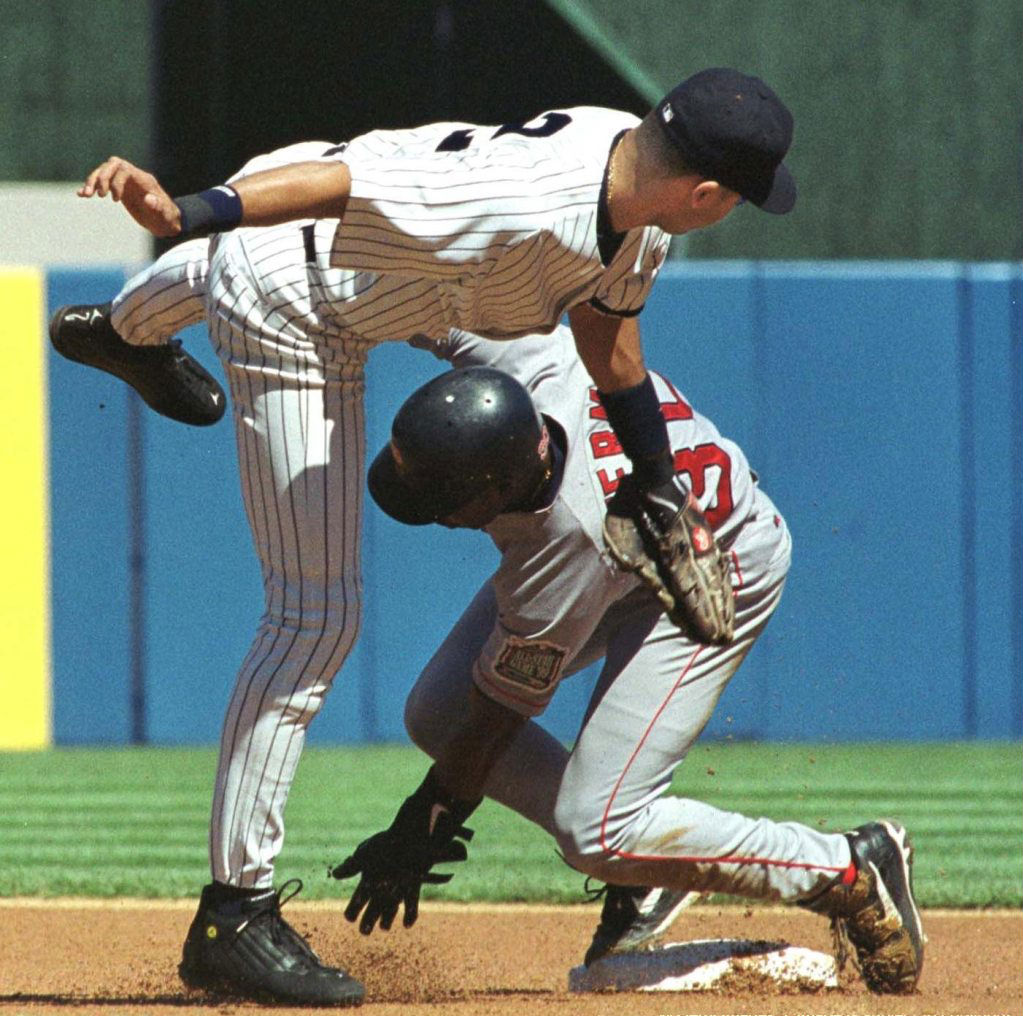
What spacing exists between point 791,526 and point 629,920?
4583 millimetres

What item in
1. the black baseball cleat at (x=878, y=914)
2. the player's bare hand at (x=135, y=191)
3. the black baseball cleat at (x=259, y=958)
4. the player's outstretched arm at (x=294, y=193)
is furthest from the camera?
the black baseball cleat at (x=878, y=914)

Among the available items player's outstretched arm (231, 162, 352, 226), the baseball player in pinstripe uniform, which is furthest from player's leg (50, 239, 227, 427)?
player's outstretched arm (231, 162, 352, 226)

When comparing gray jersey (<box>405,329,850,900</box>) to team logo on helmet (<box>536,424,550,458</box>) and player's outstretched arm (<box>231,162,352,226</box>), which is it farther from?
player's outstretched arm (<box>231,162,352,226</box>)

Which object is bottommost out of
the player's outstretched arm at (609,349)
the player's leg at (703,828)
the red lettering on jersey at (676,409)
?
the player's leg at (703,828)

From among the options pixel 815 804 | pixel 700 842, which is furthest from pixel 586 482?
pixel 815 804

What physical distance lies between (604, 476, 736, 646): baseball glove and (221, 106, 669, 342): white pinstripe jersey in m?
0.37

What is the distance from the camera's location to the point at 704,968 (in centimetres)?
395

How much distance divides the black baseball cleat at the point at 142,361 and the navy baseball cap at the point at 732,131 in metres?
1.50

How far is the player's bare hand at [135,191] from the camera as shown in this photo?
→ 9.66 ft

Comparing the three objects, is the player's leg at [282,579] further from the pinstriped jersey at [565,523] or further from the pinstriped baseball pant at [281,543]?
the pinstriped jersey at [565,523]

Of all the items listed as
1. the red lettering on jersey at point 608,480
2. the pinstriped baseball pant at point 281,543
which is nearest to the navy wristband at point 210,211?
the pinstriped baseball pant at point 281,543

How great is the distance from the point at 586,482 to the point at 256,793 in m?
0.86

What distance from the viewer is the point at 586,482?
374 centimetres

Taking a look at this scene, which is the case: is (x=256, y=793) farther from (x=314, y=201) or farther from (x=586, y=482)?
(x=314, y=201)
